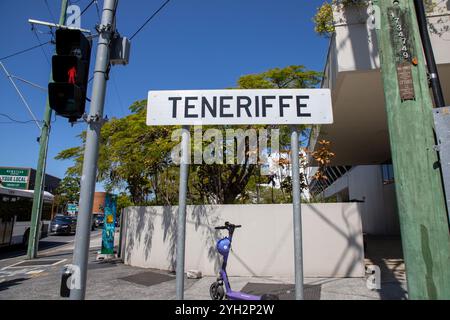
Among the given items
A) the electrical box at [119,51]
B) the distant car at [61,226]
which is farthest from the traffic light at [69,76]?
the distant car at [61,226]

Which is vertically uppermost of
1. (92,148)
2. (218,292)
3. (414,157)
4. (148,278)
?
(92,148)

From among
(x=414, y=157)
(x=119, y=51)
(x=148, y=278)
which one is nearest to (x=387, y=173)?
(x=148, y=278)

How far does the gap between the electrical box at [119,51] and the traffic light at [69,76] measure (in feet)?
1.18

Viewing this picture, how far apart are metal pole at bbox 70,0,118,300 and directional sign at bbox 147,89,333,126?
2.44 ft

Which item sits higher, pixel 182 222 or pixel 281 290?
pixel 182 222

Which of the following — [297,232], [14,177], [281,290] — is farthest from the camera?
[14,177]

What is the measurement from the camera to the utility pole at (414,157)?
7.47 ft

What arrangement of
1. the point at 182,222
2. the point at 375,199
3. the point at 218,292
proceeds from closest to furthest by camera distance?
the point at 182,222
the point at 218,292
the point at 375,199

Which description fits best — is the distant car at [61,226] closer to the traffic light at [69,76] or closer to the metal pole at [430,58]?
the traffic light at [69,76]

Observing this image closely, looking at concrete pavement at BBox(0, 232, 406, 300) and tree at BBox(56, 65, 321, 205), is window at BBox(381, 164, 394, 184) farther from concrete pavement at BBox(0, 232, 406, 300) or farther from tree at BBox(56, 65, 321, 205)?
concrete pavement at BBox(0, 232, 406, 300)

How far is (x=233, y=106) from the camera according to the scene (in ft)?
9.37

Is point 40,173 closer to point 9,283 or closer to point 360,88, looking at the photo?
point 9,283

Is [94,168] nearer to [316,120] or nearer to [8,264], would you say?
[316,120]

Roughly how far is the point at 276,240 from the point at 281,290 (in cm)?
157
